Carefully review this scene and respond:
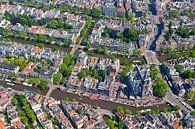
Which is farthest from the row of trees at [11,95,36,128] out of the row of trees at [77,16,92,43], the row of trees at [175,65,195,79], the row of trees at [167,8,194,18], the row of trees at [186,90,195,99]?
the row of trees at [167,8,194,18]

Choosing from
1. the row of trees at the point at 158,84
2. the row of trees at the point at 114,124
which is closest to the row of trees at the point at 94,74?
the row of trees at the point at 158,84

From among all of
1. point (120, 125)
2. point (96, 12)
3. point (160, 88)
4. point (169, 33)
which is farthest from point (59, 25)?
point (120, 125)

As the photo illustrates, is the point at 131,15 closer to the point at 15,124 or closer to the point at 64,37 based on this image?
the point at 64,37

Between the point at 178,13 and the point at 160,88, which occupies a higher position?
the point at 178,13

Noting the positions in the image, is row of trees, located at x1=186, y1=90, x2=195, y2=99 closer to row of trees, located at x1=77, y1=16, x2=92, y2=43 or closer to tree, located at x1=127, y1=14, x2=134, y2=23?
row of trees, located at x1=77, y1=16, x2=92, y2=43

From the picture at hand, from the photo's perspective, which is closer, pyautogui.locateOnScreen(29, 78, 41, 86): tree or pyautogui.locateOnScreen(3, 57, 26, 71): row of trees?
pyautogui.locateOnScreen(29, 78, 41, 86): tree

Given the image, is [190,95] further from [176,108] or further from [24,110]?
[24,110]

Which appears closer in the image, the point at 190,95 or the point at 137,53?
the point at 190,95

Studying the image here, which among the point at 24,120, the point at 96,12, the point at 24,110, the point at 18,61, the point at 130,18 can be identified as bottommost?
the point at 24,120

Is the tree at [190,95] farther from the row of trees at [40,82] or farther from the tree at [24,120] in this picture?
the tree at [24,120]
